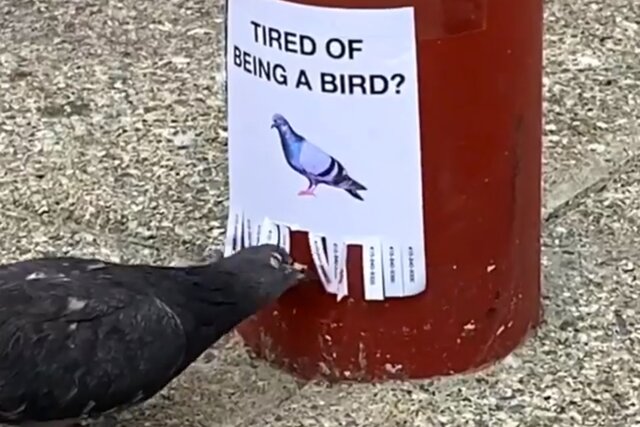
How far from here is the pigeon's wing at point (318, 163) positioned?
323cm

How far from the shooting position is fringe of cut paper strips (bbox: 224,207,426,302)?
131 inches

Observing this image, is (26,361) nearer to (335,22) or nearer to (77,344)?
(77,344)

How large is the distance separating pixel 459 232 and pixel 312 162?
0.34 metres

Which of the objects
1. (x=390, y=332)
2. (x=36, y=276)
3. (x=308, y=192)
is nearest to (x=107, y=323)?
(x=36, y=276)

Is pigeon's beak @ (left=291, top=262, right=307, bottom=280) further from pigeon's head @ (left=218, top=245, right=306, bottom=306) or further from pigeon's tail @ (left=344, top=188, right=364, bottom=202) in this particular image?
pigeon's tail @ (left=344, top=188, right=364, bottom=202)

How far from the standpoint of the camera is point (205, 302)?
335cm

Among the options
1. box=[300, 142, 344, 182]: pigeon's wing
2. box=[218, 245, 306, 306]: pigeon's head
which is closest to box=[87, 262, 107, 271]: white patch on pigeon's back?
box=[218, 245, 306, 306]: pigeon's head

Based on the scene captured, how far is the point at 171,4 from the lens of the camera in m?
5.55

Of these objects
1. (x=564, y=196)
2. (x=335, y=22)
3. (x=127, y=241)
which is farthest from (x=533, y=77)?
(x=127, y=241)

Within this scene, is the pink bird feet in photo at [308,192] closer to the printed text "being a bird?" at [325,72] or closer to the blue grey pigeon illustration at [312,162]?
the blue grey pigeon illustration at [312,162]

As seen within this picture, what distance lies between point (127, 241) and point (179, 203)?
23 cm

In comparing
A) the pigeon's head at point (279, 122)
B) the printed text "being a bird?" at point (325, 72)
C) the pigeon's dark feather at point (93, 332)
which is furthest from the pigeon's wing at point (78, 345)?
the printed text "being a bird?" at point (325, 72)

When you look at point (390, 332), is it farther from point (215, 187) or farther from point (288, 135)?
point (215, 187)

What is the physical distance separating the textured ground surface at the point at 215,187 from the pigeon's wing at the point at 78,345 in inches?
13.1
